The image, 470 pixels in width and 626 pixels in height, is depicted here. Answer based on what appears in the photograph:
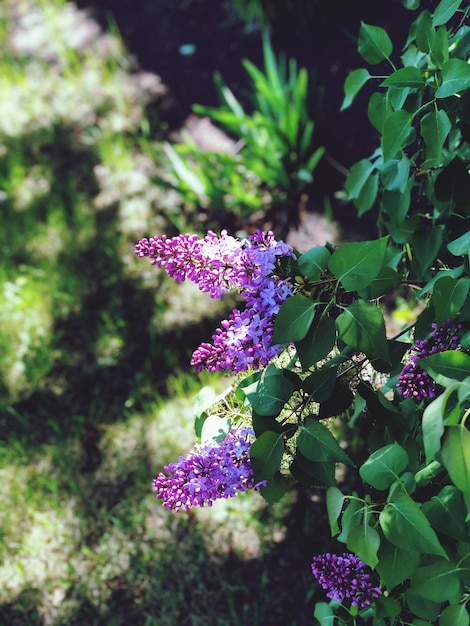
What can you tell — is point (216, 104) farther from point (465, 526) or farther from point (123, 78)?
point (465, 526)

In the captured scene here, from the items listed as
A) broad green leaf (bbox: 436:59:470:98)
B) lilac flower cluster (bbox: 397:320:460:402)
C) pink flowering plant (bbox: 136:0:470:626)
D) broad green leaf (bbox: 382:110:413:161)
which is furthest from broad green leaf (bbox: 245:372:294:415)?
broad green leaf (bbox: 436:59:470:98)

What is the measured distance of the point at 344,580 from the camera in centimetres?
117

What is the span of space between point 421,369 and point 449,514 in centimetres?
26

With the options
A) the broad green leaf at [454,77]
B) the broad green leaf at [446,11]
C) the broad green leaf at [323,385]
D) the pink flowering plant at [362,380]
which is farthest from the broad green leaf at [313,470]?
the broad green leaf at [446,11]

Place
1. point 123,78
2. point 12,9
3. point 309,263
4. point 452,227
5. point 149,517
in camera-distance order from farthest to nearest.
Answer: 1. point 12,9
2. point 123,78
3. point 149,517
4. point 452,227
5. point 309,263

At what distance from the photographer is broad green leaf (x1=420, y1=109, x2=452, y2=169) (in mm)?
1099

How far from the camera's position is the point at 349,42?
3.40 meters

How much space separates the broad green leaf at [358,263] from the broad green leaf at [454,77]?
0.96 feet

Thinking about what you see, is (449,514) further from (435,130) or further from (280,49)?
(280,49)

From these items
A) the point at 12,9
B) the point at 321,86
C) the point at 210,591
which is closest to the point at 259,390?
the point at 210,591

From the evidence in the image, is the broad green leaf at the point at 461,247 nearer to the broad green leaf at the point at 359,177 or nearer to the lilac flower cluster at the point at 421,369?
the lilac flower cluster at the point at 421,369

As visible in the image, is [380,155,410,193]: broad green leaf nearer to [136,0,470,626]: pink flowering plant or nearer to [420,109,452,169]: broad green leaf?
[136,0,470,626]: pink flowering plant

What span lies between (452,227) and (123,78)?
3.05m

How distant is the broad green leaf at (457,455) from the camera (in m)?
0.77
